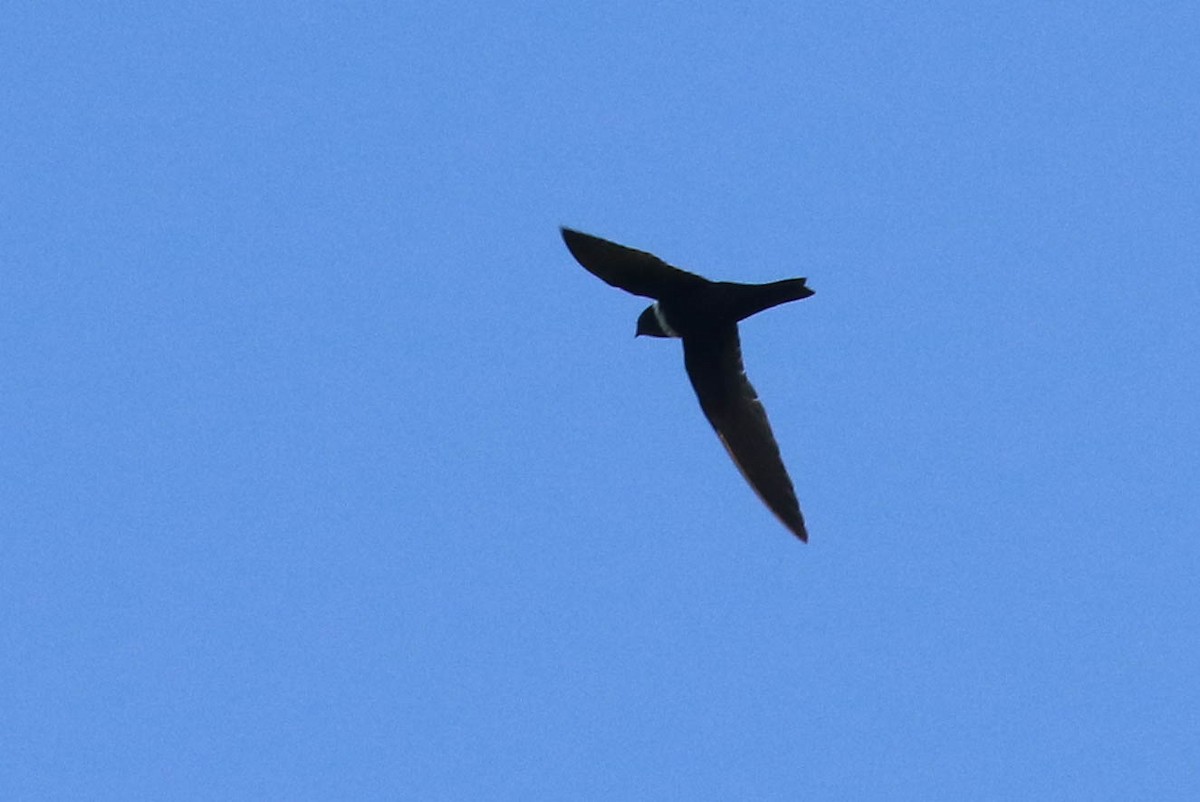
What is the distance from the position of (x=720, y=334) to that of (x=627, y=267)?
4.11 ft

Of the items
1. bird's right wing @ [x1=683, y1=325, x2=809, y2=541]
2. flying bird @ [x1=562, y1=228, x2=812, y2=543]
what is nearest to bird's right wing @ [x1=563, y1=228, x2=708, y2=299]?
flying bird @ [x1=562, y1=228, x2=812, y2=543]

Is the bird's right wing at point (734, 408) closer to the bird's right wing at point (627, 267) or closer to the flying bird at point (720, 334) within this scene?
the flying bird at point (720, 334)

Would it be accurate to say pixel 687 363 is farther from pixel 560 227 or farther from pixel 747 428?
pixel 560 227

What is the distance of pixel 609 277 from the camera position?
1290 cm

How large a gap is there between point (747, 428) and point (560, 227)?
2271mm

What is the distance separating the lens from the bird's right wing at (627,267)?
12.5 m

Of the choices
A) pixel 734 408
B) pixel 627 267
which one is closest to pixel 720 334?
pixel 734 408

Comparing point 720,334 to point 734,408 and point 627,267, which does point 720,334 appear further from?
point 627,267

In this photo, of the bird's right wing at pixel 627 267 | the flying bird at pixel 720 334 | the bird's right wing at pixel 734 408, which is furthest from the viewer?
the bird's right wing at pixel 734 408

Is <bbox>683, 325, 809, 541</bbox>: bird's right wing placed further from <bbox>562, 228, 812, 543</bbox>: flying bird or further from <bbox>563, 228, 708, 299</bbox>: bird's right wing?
<bbox>563, 228, 708, 299</bbox>: bird's right wing

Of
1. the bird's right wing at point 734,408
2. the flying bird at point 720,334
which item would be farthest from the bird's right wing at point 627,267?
the bird's right wing at point 734,408

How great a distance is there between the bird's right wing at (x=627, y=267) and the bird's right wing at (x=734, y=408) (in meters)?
0.71

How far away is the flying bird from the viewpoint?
12852 mm

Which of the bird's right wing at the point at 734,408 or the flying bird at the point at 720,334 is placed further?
the bird's right wing at the point at 734,408
